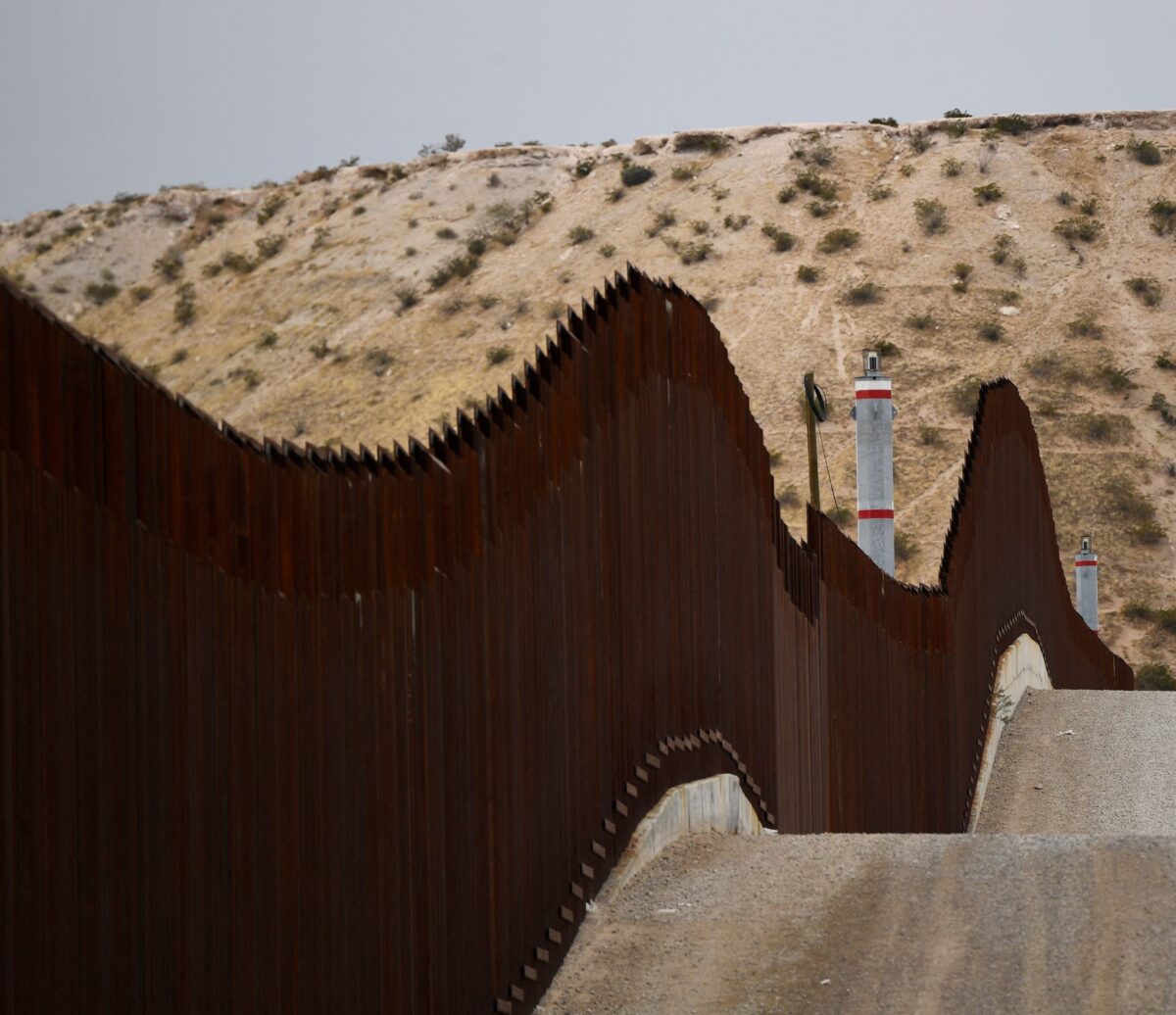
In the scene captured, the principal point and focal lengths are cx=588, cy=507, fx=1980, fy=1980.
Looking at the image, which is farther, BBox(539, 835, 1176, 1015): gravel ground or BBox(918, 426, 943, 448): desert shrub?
BBox(918, 426, 943, 448): desert shrub

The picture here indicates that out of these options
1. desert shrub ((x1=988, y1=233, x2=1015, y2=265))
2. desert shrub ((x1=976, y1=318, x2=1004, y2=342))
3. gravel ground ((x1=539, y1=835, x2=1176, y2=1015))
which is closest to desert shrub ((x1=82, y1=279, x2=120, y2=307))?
desert shrub ((x1=988, y1=233, x2=1015, y2=265))

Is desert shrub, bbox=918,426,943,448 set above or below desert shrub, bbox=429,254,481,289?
below

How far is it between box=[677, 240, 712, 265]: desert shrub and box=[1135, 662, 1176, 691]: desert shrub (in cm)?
2248

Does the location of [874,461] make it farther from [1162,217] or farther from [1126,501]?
[1162,217]

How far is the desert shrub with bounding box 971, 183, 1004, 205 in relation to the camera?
62.1 m

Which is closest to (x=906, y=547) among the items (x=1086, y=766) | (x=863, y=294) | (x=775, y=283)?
(x=863, y=294)

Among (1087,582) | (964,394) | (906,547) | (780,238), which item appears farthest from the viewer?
(780,238)

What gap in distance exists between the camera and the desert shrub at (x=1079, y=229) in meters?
59.9

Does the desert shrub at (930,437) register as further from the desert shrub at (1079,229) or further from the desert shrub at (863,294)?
the desert shrub at (1079,229)

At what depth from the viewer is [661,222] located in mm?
63938

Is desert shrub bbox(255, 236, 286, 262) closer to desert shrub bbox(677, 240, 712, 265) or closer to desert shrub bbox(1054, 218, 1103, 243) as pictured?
desert shrub bbox(677, 240, 712, 265)

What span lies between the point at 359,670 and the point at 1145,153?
63.1 m

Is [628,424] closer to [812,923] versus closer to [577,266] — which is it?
[812,923]

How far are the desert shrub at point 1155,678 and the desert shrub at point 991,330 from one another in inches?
559
